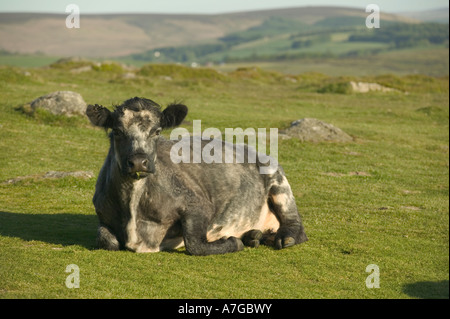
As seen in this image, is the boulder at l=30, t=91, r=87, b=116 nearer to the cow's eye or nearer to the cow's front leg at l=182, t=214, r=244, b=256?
the cow's front leg at l=182, t=214, r=244, b=256

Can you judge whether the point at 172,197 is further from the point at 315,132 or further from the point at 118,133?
the point at 315,132

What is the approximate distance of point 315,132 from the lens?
3500cm

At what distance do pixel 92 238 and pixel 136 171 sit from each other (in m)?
3.70

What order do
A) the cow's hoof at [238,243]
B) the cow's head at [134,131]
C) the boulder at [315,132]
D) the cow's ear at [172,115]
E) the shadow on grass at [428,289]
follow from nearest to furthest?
the shadow on grass at [428,289] < the cow's head at [134,131] < the cow's ear at [172,115] < the cow's hoof at [238,243] < the boulder at [315,132]

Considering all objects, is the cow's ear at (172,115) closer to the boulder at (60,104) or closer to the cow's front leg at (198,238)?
the cow's front leg at (198,238)

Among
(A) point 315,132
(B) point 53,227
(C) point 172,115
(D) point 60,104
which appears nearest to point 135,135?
(C) point 172,115

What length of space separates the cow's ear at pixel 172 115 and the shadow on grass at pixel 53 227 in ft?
10.5

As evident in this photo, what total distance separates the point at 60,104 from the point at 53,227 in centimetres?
1973

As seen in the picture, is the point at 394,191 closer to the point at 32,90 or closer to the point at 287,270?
the point at 287,270

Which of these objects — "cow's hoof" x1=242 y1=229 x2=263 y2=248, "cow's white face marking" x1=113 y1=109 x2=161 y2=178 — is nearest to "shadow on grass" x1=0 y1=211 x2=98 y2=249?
"cow's white face marking" x1=113 y1=109 x2=161 y2=178

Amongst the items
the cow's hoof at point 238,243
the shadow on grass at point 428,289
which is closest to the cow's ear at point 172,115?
the cow's hoof at point 238,243

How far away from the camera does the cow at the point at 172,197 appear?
13.1 metres

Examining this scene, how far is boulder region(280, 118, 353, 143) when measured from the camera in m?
34.6

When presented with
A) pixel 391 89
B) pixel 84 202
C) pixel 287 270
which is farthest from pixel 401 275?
pixel 391 89
